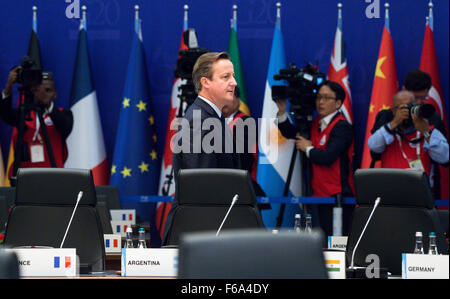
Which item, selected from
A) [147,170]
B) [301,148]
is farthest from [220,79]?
[147,170]

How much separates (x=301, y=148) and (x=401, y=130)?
84 centimetres

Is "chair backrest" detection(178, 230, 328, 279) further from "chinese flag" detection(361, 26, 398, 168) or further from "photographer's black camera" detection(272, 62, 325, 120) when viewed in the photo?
"chinese flag" detection(361, 26, 398, 168)

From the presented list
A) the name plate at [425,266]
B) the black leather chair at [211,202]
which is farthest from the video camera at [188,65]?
the name plate at [425,266]

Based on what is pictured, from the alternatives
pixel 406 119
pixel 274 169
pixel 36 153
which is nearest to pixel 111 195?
pixel 36 153

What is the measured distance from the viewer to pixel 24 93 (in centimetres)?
668

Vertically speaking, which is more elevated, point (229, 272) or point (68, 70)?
point (68, 70)

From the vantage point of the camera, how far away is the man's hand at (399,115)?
620cm

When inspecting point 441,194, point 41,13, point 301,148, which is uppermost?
point 41,13

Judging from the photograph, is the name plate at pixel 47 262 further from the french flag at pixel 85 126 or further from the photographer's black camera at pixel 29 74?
the french flag at pixel 85 126

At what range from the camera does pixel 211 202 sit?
3645 mm

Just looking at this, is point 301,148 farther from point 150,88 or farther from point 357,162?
point 150,88

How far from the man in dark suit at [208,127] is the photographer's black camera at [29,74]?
2.99 m

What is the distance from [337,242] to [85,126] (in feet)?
13.7

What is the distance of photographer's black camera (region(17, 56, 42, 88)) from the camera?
6617 mm
